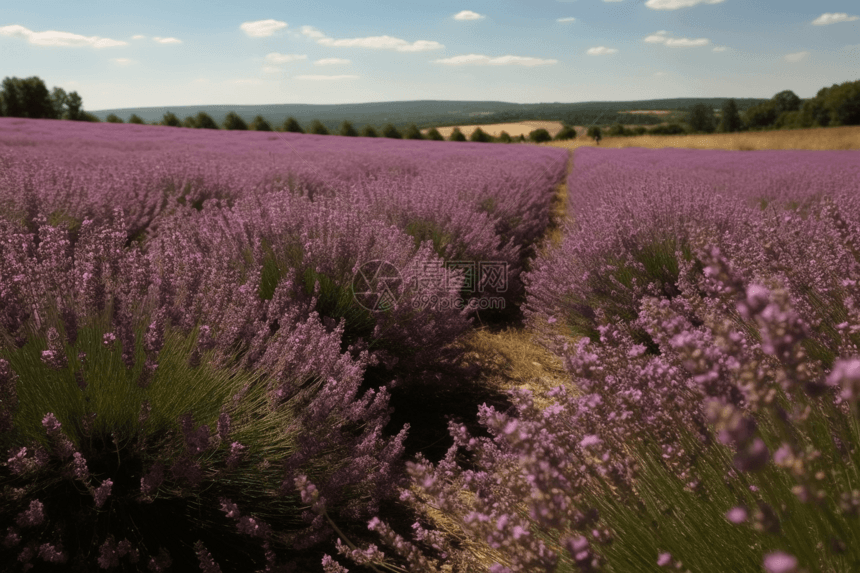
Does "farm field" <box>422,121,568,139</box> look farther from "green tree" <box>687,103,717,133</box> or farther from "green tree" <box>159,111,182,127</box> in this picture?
"green tree" <box>159,111,182,127</box>

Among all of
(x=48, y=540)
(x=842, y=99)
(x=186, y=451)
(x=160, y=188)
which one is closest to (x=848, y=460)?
(x=186, y=451)

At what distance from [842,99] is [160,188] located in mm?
57280

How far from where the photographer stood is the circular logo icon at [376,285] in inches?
113

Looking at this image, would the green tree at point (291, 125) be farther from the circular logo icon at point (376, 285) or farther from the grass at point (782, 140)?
the circular logo icon at point (376, 285)

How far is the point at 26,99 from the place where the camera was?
46.2 m

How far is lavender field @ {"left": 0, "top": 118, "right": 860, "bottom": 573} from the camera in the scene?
3.13ft

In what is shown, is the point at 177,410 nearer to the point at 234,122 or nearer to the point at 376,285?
the point at 376,285

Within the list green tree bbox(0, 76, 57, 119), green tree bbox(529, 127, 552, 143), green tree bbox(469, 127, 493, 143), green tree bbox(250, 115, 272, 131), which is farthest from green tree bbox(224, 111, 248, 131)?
green tree bbox(529, 127, 552, 143)

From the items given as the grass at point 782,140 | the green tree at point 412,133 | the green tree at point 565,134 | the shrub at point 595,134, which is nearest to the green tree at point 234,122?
the green tree at point 412,133

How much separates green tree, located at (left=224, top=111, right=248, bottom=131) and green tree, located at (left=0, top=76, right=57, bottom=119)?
1718cm

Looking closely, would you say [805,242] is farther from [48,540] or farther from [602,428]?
[48,540]

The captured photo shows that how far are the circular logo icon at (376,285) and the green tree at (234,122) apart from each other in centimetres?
4332

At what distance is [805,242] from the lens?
8.97 feet

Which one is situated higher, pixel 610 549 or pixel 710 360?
pixel 710 360
